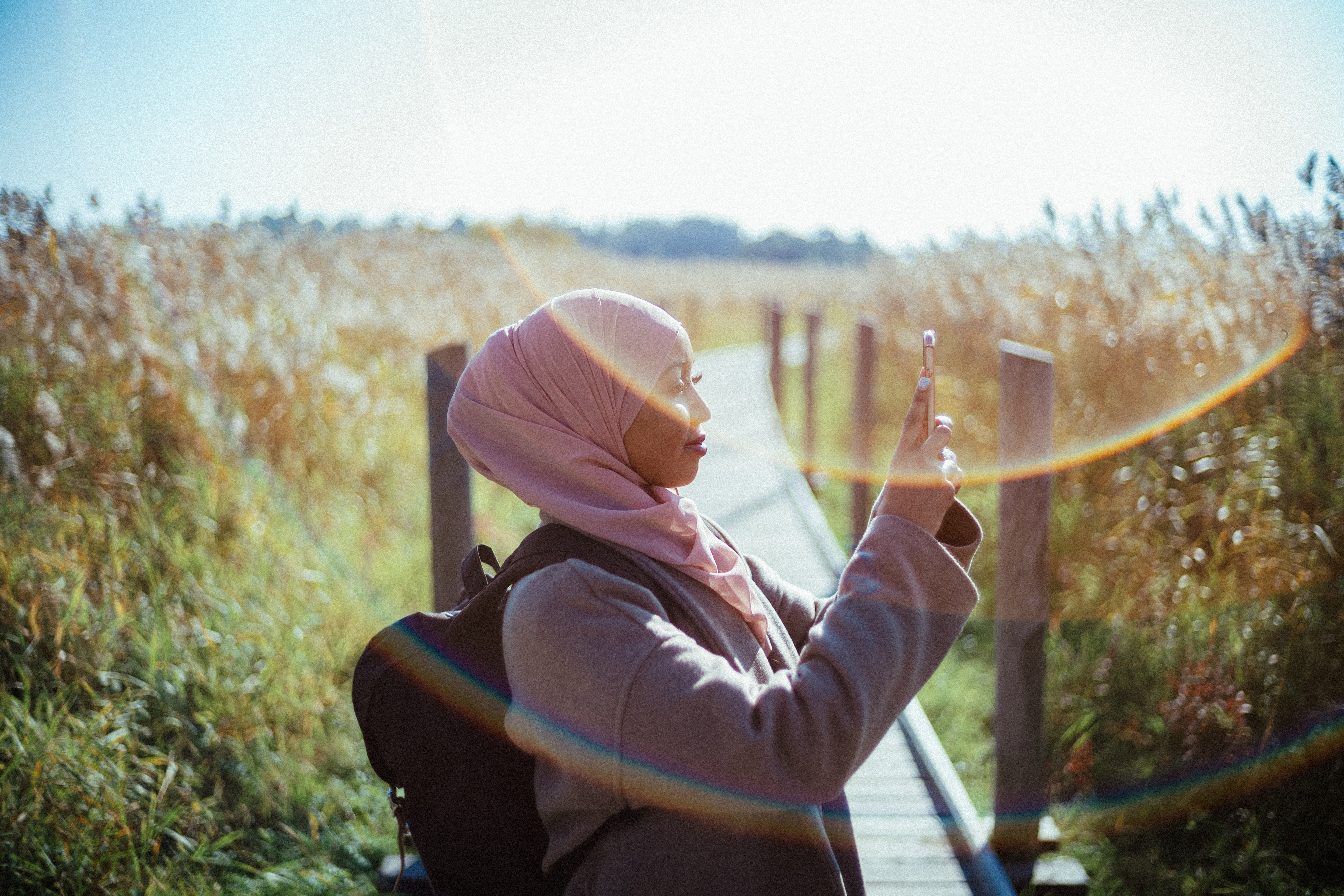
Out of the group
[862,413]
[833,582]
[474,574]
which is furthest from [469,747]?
[862,413]

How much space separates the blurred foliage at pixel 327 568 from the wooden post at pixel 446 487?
799 millimetres

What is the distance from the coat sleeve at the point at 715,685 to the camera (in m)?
1.11

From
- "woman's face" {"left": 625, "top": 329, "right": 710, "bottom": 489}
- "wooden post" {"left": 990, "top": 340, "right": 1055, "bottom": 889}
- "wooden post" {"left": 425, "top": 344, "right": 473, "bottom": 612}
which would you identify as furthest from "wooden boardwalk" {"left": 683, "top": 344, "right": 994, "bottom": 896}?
"woman's face" {"left": 625, "top": 329, "right": 710, "bottom": 489}

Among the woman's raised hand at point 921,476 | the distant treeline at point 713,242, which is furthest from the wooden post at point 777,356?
the distant treeline at point 713,242

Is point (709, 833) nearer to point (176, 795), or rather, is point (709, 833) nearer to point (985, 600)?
point (176, 795)

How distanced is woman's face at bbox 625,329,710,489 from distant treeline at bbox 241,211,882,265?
172 feet

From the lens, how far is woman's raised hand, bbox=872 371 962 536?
1.26m

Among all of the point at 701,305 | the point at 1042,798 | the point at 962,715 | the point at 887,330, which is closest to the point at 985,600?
the point at 962,715

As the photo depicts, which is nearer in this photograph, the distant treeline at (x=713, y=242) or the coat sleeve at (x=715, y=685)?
the coat sleeve at (x=715, y=685)

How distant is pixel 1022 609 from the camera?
2.67 meters

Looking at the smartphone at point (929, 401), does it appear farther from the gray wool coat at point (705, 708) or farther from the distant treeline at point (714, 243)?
the distant treeline at point (714, 243)

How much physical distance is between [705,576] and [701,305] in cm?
2260

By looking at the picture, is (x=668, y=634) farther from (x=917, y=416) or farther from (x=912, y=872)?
(x=912, y=872)

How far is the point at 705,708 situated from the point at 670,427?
47cm
